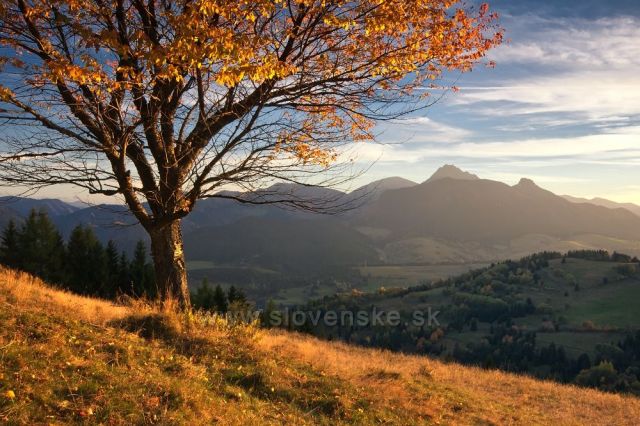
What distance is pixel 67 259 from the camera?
49.1 meters

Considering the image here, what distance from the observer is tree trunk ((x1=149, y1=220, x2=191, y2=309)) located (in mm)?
9805

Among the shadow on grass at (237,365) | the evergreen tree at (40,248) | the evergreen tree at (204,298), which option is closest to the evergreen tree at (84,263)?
the evergreen tree at (40,248)

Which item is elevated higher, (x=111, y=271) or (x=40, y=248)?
(x=40, y=248)

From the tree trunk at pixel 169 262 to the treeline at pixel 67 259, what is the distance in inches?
1472

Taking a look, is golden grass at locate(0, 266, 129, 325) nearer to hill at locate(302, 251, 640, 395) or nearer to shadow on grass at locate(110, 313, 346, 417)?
shadow on grass at locate(110, 313, 346, 417)

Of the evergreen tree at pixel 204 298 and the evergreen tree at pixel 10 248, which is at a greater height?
the evergreen tree at pixel 10 248

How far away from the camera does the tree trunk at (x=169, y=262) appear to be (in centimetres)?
980

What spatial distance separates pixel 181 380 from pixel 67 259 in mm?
48832

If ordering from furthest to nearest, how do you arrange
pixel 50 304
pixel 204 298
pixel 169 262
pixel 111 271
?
1. pixel 204 298
2. pixel 111 271
3. pixel 169 262
4. pixel 50 304

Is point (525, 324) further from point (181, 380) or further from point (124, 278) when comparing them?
point (181, 380)

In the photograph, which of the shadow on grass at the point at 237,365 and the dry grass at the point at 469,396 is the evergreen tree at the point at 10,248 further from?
the shadow on grass at the point at 237,365

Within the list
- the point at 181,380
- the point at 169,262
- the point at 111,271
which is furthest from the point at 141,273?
the point at 181,380

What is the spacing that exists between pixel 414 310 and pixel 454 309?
51.1ft

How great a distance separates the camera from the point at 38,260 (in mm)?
45500
